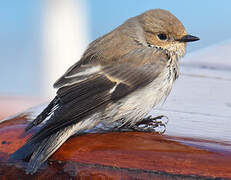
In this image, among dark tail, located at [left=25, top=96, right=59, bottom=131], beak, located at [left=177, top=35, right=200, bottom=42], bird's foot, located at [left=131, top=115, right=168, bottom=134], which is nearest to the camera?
dark tail, located at [left=25, top=96, right=59, bottom=131]

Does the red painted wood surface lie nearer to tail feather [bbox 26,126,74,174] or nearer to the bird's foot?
tail feather [bbox 26,126,74,174]

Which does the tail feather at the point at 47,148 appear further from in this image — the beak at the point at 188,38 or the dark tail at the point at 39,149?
the beak at the point at 188,38

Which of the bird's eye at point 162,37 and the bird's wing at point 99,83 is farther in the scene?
the bird's eye at point 162,37

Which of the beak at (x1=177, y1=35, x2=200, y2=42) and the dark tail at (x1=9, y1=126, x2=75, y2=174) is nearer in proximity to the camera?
the dark tail at (x1=9, y1=126, x2=75, y2=174)

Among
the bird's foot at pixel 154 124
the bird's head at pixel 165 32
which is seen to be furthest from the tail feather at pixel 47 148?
the bird's head at pixel 165 32

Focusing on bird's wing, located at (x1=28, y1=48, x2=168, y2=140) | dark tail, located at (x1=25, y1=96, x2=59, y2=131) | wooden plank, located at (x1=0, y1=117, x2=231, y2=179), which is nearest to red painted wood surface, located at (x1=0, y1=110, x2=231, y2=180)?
wooden plank, located at (x1=0, y1=117, x2=231, y2=179)

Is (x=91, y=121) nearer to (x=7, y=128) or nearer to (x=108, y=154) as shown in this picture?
(x=7, y=128)
